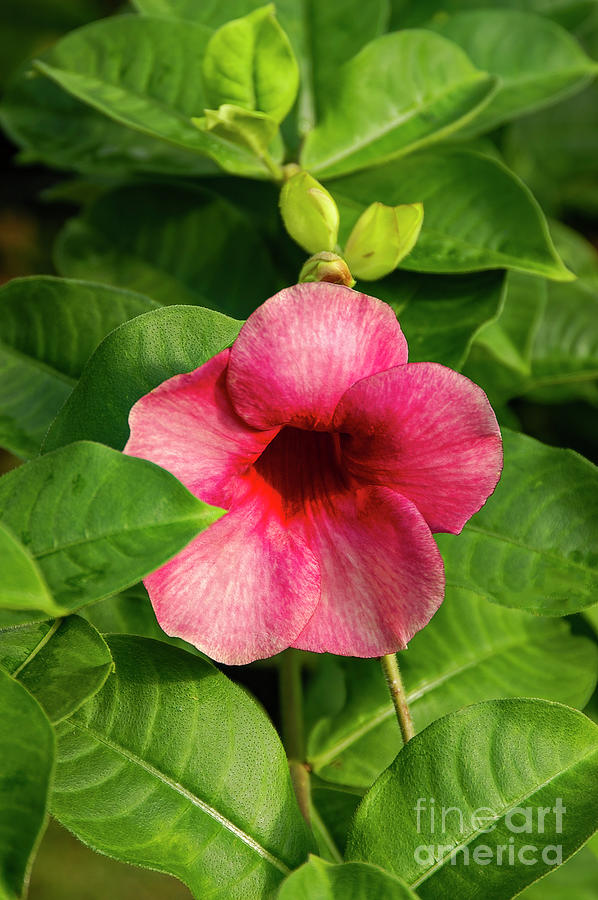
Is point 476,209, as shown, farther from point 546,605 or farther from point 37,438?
point 37,438

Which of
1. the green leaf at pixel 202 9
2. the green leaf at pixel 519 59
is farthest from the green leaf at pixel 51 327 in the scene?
the green leaf at pixel 519 59

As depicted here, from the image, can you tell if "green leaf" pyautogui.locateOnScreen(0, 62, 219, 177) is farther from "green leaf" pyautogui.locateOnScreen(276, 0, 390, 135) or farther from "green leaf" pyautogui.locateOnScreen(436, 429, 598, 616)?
"green leaf" pyautogui.locateOnScreen(436, 429, 598, 616)

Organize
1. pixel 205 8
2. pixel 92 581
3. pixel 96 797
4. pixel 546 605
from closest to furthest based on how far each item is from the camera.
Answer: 1. pixel 92 581
2. pixel 96 797
3. pixel 546 605
4. pixel 205 8

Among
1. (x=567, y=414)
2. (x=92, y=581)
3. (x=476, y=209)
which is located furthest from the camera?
(x=567, y=414)

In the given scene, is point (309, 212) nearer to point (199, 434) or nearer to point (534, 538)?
point (199, 434)

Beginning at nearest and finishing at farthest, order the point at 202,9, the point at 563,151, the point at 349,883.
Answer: the point at 349,883 → the point at 202,9 → the point at 563,151

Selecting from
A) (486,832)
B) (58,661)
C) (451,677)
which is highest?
(58,661)

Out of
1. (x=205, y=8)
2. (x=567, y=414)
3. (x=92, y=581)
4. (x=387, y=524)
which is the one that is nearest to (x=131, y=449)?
(x=92, y=581)

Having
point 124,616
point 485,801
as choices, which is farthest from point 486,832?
point 124,616

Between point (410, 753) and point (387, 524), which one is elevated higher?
point (387, 524)
